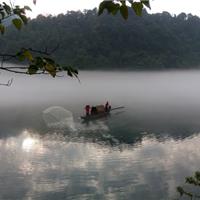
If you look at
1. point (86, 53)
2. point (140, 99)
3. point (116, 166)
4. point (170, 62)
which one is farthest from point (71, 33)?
point (116, 166)

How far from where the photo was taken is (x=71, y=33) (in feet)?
469

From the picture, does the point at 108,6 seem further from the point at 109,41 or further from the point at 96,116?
the point at 109,41

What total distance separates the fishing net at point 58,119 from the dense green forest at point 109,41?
82700 mm

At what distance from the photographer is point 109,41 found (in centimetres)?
14075

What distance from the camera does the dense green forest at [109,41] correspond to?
448ft

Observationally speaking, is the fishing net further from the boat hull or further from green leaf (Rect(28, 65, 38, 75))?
green leaf (Rect(28, 65, 38, 75))

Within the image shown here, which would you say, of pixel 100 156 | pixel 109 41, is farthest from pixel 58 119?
pixel 109 41

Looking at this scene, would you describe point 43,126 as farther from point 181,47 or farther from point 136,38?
point 181,47

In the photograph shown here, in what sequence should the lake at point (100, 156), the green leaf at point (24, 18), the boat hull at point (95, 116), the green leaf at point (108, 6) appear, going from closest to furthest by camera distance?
the green leaf at point (108, 6) → the green leaf at point (24, 18) → the lake at point (100, 156) → the boat hull at point (95, 116)

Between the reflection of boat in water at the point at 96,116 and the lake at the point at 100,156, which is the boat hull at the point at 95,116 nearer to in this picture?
the reflection of boat in water at the point at 96,116

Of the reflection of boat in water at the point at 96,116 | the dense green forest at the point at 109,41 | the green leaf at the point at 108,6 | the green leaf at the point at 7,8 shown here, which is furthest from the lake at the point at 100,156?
the dense green forest at the point at 109,41

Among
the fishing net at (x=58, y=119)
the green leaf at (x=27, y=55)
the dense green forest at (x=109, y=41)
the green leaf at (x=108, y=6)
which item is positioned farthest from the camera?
the dense green forest at (x=109, y=41)

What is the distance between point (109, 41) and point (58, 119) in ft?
331

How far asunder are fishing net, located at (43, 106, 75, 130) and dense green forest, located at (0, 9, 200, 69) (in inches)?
3256
